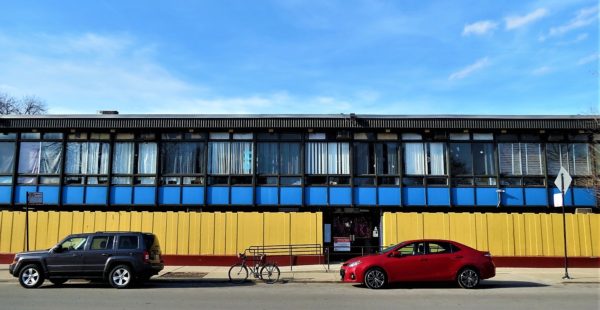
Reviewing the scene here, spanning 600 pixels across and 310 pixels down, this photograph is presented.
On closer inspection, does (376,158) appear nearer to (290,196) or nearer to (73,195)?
(290,196)

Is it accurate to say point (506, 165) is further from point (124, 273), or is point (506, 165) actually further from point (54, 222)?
point (54, 222)

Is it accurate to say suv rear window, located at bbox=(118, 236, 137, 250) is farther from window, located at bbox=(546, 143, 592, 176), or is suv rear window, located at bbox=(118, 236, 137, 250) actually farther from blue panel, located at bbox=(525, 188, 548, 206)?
window, located at bbox=(546, 143, 592, 176)

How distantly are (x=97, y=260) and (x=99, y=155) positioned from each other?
931cm

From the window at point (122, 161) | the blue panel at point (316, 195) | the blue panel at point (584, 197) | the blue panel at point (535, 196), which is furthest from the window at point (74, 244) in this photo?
the blue panel at point (584, 197)

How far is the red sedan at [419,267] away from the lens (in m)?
13.8

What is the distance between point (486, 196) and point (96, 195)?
17025 mm

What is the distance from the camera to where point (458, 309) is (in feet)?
33.9

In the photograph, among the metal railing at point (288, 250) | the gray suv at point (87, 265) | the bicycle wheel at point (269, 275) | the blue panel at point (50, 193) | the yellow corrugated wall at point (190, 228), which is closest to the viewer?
the gray suv at point (87, 265)

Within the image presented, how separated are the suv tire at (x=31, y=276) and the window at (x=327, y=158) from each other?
37.3ft

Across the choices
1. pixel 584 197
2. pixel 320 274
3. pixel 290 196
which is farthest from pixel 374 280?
pixel 584 197

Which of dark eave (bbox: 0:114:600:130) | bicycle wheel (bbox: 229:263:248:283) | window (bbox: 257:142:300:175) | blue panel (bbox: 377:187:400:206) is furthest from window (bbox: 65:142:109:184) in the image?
blue panel (bbox: 377:187:400:206)

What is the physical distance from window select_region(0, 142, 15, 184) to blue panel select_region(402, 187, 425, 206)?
17.5 metres

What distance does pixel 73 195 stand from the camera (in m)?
21.9

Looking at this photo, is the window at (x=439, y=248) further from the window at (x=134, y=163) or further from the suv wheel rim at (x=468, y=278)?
the window at (x=134, y=163)
